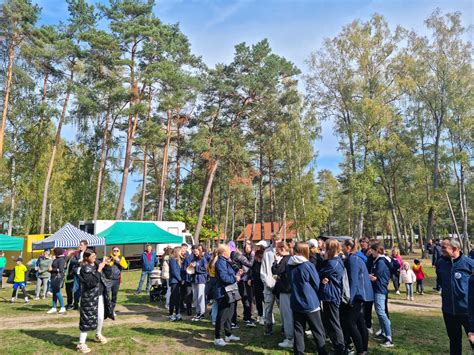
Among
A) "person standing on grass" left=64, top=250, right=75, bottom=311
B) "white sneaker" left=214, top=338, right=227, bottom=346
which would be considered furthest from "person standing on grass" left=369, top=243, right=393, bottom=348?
"person standing on grass" left=64, top=250, right=75, bottom=311

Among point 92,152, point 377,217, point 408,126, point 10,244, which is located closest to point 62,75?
point 92,152

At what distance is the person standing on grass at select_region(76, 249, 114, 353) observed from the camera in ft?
19.7

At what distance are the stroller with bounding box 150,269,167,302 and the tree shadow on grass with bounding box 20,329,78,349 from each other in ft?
12.1

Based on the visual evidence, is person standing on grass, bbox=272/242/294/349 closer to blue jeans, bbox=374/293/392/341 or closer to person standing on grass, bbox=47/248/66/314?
blue jeans, bbox=374/293/392/341

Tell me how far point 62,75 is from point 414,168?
92.7 feet

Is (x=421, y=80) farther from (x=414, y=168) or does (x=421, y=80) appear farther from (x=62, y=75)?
(x=62, y=75)

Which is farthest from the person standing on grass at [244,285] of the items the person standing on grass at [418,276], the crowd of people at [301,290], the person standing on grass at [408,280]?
the person standing on grass at [418,276]

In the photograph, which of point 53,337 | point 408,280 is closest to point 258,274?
point 53,337

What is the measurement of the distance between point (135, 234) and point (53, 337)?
11.0 meters

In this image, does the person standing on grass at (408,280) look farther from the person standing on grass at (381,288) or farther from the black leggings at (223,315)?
the black leggings at (223,315)

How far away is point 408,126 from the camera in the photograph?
30.1 m

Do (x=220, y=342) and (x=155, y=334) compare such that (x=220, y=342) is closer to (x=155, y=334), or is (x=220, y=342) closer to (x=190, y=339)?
(x=190, y=339)

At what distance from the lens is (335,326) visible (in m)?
5.03

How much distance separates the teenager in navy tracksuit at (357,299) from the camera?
17.2ft
